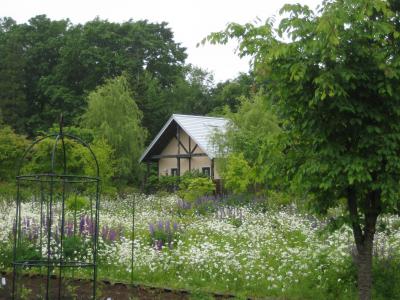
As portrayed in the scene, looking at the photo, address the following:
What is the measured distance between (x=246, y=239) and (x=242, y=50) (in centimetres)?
580

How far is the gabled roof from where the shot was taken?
29.3m

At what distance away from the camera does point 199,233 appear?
12547mm

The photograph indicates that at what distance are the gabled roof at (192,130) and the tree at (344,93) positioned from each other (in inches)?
844

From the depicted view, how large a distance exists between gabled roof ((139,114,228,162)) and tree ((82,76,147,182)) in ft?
3.28

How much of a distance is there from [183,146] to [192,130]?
179 cm

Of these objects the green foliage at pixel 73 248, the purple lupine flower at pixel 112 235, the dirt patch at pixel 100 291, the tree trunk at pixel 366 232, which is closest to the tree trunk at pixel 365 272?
the tree trunk at pixel 366 232

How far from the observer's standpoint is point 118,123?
31.4 m

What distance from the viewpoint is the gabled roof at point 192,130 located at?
2932cm

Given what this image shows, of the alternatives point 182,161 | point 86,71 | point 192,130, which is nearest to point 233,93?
point 86,71

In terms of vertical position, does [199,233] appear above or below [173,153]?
below

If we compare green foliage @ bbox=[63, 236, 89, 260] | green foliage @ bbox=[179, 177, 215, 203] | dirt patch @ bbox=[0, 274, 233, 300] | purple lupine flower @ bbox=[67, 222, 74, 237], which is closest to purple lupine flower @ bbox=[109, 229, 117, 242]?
purple lupine flower @ bbox=[67, 222, 74, 237]

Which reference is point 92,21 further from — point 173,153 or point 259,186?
point 259,186

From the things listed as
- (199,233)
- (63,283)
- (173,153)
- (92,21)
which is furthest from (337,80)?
(92,21)

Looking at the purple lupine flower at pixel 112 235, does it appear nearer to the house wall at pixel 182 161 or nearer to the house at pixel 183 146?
the house at pixel 183 146
